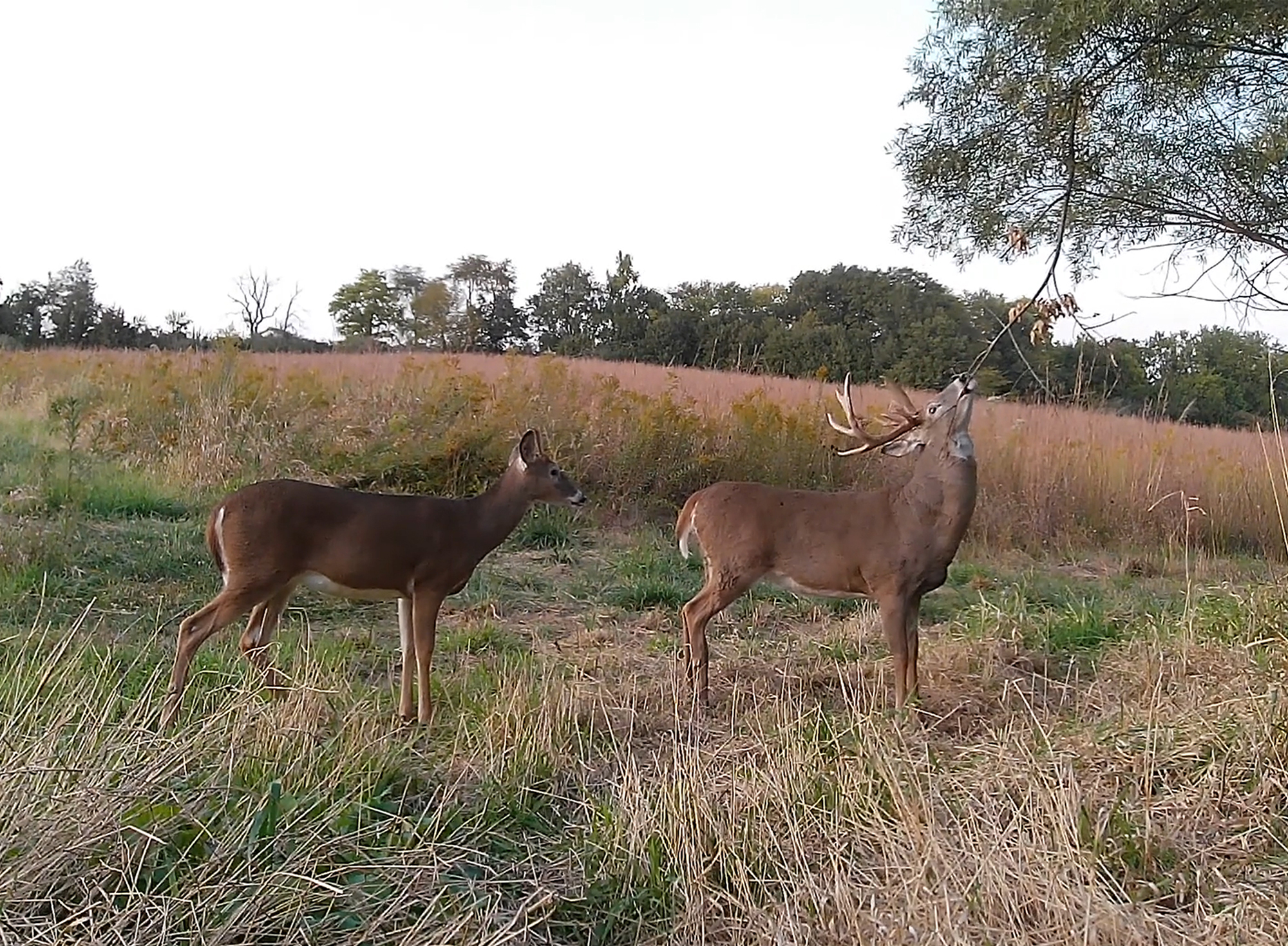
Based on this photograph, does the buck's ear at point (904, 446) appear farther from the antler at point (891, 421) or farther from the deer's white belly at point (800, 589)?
the deer's white belly at point (800, 589)

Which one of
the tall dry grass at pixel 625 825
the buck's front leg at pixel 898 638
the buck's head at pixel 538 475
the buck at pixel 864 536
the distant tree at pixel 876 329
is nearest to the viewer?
the tall dry grass at pixel 625 825

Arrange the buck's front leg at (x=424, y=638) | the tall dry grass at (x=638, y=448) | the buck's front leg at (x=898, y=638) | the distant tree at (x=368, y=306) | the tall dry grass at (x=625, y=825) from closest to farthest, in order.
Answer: the tall dry grass at (x=625, y=825) → the buck's front leg at (x=424, y=638) → the buck's front leg at (x=898, y=638) → the tall dry grass at (x=638, y=448) → the distant tree at (x=368, y=306)

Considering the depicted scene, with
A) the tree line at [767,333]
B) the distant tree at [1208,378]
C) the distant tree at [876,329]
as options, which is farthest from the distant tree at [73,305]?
the distant tree at [1208,378]

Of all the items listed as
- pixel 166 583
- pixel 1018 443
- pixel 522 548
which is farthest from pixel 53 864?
pixel 1018 443

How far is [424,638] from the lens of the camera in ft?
16.1

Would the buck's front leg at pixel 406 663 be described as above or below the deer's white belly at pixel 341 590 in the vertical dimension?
below

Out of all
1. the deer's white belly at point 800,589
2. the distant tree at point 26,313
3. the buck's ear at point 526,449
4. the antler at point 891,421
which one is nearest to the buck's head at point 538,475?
the buck's ear at point 526,449

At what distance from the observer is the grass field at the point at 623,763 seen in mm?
2857

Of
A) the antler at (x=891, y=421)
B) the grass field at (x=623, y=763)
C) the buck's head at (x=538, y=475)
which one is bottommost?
the grass field at (x=623, y=763)

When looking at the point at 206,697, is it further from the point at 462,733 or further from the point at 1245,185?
the point at 1245,185

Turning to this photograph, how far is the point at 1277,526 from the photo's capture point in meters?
10.5

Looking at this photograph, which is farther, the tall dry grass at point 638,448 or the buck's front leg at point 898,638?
the tall dry grass at point 638,448

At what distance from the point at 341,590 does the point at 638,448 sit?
519cm

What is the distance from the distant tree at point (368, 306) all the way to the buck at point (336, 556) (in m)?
25.6
